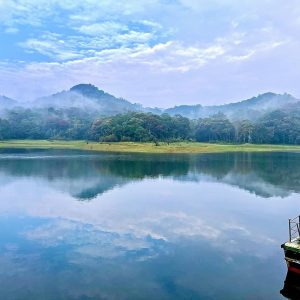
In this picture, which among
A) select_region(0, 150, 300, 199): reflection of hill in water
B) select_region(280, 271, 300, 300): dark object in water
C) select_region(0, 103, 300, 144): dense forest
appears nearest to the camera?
select_region(280, 271, 300, 300): dark object in water

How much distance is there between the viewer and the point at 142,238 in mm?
22766

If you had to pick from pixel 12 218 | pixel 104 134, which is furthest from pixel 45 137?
pixel 12 218

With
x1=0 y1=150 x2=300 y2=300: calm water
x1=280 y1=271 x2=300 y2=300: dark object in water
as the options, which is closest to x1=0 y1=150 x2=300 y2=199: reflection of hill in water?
x1=0 y1=150 x2=300 y2=300: calm water

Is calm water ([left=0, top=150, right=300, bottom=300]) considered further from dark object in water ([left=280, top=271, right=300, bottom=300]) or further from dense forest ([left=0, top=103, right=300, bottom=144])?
dense forest ([left=0, top=103, right=300, bottom=144])

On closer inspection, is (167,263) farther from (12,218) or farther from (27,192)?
(27,192)

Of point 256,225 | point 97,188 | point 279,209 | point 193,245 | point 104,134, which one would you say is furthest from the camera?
point 104,134

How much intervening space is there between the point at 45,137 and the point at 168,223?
14925 centimetres

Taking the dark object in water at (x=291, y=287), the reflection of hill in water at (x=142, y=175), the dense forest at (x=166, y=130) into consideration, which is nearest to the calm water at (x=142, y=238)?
the dark object in water at (x=291, y=287)

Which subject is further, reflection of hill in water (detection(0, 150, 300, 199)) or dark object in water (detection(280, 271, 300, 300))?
reflection of hill in water (detection(0, 150, 300, 199))

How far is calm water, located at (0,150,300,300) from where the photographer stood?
15844mm

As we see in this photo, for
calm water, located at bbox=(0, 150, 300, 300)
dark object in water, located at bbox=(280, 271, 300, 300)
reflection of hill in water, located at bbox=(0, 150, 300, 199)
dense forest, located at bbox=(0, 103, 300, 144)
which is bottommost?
dark object in water, located at bbox=(280, 271, 300, 300)

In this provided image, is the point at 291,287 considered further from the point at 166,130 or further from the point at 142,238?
the point at 166,130

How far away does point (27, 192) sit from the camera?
3756 cm

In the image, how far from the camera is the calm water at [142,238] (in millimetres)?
15844
